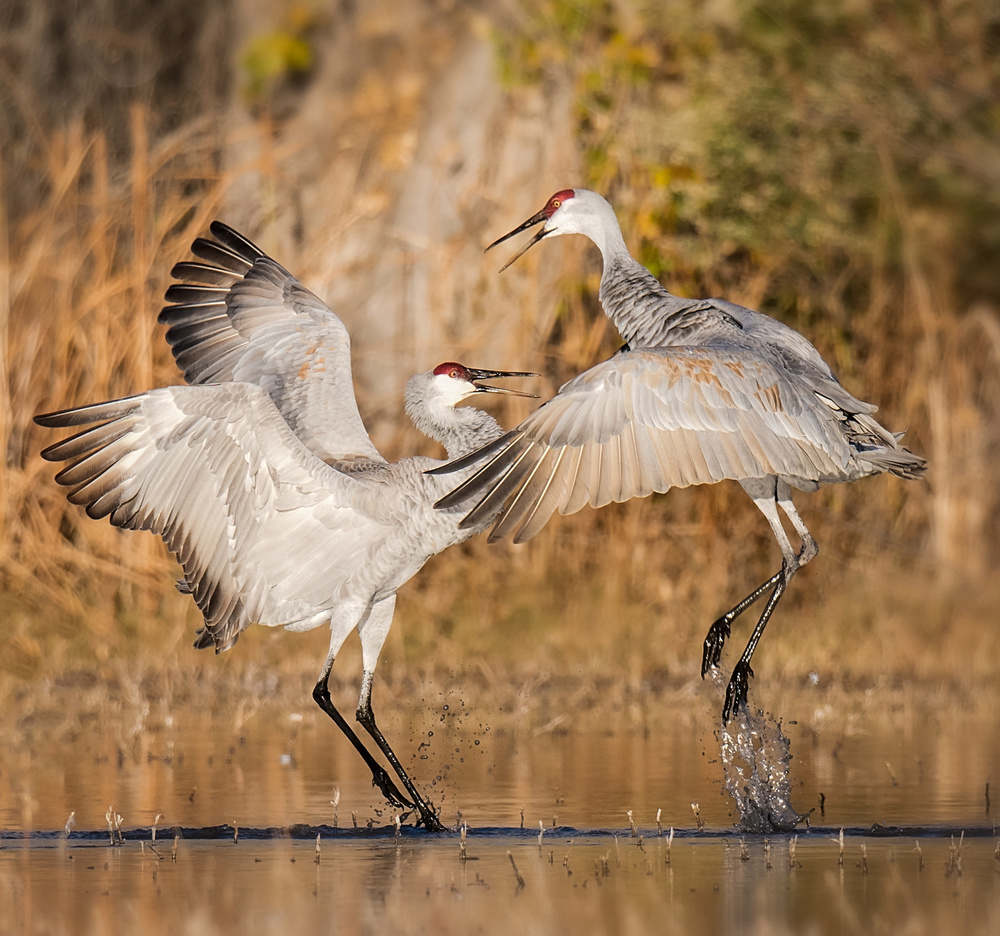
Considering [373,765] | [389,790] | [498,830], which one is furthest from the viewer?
[373,765]

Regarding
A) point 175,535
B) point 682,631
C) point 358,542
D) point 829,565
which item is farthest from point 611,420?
point 829,565

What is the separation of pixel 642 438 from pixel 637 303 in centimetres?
139

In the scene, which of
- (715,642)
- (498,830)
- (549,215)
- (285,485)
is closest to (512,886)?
(498,830)

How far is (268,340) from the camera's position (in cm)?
705

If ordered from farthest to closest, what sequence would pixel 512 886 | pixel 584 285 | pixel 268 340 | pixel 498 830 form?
pixel 584 285, pixel 268 340, pixel 498 830, pixel 512 886

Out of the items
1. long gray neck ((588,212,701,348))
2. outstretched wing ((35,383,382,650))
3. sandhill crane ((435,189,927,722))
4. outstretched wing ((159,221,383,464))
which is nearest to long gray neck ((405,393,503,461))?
outstretched wing ((159,221,383,464))

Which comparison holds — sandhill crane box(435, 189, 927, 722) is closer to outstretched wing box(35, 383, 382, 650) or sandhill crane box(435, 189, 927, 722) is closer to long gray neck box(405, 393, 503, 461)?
long gray neck box(405, 393, 503, 461)

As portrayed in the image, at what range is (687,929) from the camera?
13.1 ft

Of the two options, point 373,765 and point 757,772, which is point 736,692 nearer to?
point 757,772

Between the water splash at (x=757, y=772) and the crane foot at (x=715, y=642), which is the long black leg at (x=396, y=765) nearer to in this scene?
the water splash at (x=757, y=772)

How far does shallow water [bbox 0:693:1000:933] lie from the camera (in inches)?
166

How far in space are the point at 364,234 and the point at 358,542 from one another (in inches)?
235

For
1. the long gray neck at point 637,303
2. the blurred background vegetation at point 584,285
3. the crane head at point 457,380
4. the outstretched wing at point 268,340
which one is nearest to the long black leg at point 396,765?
the outstretched wing at point 268,340

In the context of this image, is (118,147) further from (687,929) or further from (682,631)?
(687,929)
